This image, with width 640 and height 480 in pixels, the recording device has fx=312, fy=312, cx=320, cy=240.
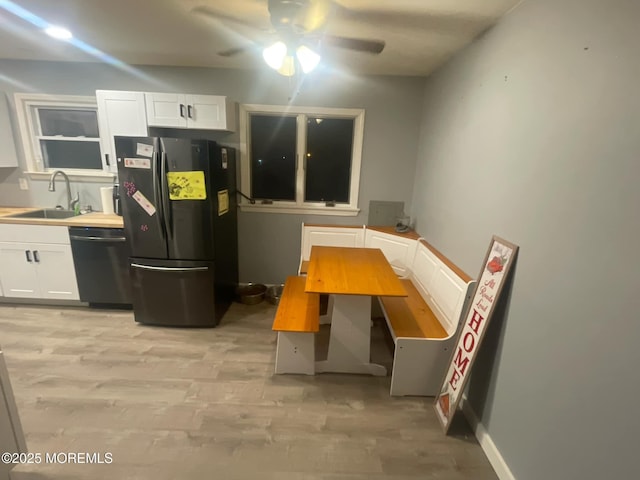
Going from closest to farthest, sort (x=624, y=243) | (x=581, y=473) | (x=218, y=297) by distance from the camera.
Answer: (x=624, y=243), (x=581, y=473), (x=218, y=297)

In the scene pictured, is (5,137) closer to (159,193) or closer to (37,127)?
(37,127)

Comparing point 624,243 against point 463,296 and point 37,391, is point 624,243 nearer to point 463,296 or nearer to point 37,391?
point 463,296

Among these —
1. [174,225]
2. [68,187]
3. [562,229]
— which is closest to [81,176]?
[68,187]

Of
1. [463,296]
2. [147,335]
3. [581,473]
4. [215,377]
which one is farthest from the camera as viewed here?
[147,335]

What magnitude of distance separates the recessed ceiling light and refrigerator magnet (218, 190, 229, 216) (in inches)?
60.8

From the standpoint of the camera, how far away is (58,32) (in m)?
2.29

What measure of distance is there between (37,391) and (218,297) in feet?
4.44

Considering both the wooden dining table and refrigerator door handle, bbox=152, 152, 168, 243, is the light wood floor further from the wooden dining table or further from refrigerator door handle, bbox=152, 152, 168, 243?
refrigerator door handle, bbox=152, 152, 168, 243

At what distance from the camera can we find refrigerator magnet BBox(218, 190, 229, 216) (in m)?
2.85

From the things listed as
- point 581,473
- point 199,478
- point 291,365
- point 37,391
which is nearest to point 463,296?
point 581,473

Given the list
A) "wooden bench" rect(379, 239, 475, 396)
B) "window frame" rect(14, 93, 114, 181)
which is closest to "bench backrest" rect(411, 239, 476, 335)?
"wooden bench" rect(379, 239, 475, 396)

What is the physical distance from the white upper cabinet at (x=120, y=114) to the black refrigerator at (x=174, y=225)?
20.3 inches

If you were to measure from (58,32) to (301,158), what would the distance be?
214 cm

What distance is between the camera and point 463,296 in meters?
1.97
